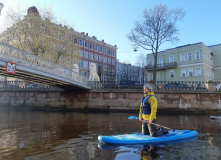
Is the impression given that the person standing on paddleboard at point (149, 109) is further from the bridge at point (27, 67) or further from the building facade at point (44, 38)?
the building facade at point (44, 38)

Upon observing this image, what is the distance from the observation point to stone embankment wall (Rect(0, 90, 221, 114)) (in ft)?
52.5

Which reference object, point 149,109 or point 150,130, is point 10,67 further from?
point 150,130

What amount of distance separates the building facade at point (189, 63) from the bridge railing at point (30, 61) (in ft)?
93.3

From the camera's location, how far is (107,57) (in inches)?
2239

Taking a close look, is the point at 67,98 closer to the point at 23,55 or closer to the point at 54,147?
the point at 23,55

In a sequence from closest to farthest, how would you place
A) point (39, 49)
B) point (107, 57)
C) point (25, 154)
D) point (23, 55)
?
point (25, 154) < point (23, 55) < point (39, 49) < point (107, 57)

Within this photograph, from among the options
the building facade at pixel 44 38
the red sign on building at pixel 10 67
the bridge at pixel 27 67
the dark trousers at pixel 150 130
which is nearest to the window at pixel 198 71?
the building facade at pixel 44 38

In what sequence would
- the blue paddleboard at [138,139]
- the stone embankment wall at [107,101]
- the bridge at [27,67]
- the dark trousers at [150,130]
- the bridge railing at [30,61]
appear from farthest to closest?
the stone embankment wall at [107,101]
the bridge railing at [30,61]
the bridge at [27,67]
the dark trousers at [150,130]
the blue paddleboard at [138,139]

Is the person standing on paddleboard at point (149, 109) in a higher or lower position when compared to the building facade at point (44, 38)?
lower

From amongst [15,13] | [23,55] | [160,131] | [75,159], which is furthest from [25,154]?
[15,13]

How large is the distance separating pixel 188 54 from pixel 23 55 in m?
34.3

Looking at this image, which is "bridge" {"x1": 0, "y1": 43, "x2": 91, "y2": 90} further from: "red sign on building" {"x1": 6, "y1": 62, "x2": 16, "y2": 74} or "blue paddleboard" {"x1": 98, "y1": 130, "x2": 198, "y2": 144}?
"blue paddleboard" {"x1": 98, "y1": 130, "x2": 198, "y2": 144}

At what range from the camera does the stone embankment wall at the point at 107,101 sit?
52.5 ft

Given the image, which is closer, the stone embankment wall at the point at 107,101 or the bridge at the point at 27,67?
the bridge at the point at 27,67
